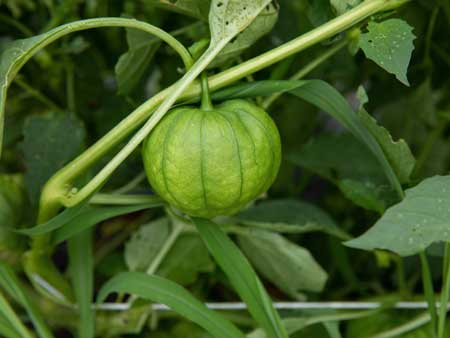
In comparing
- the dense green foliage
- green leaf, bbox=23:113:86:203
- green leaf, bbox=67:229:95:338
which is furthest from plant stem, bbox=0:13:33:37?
green leaf, bbox=67:229:95:338

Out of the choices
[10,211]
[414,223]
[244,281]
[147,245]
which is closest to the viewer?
Result: [414,223]

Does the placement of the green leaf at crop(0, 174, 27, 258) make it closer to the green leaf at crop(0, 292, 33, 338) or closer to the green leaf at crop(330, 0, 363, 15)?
the green leaf at crop(0, 292, 33, 338)

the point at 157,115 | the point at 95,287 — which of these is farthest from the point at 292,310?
the point at 157,115

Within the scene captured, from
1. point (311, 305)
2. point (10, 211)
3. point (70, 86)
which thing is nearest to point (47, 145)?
point (10, 211)

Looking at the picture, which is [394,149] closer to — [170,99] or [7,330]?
[170,99]

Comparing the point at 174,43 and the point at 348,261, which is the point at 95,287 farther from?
the point at 174,43

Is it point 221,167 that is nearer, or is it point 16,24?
point 221,167

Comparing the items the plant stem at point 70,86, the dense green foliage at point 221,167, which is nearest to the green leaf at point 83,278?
the dense green foliage at point 221,167
